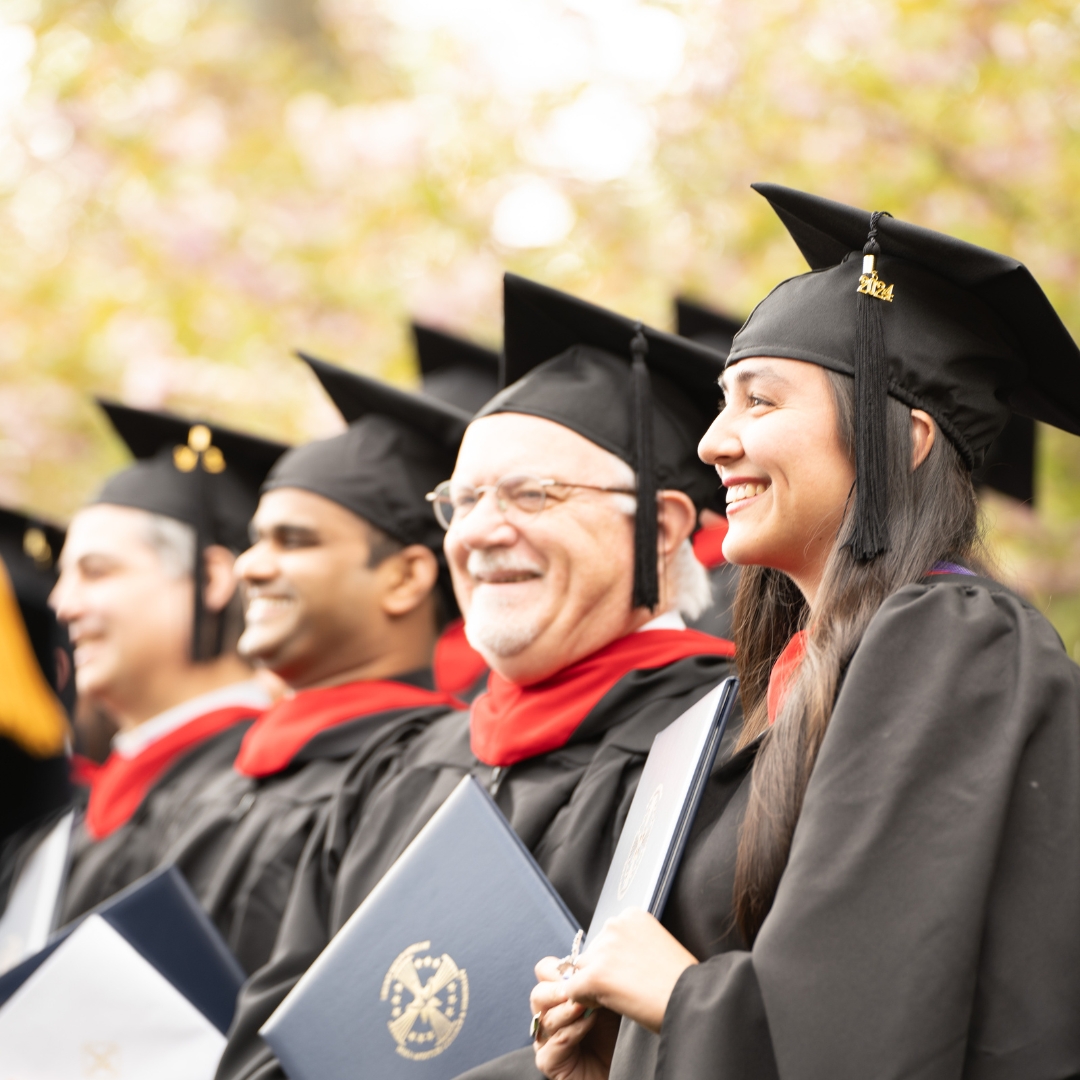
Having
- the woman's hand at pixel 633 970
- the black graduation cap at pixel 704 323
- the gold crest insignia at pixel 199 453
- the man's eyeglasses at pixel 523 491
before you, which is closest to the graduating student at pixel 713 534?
the black graduation cap at pixel 704 323

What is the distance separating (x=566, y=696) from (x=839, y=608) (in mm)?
1163

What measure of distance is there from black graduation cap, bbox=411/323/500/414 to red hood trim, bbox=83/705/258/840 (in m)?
1.50

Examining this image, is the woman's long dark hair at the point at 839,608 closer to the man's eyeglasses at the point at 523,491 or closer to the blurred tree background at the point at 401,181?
the man's eyeglasses at the point at 523,491

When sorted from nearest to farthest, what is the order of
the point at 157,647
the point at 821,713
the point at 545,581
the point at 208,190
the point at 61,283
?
the point at 821,713, the point at 545,581, the point at 157,647, the point at 208,190, the point at 61,283

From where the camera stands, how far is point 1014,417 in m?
3.57

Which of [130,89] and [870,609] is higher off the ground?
[130,89]

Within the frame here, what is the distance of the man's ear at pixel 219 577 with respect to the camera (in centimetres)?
528

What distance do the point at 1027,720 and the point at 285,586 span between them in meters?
2.83

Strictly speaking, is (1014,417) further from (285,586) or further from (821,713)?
(285,586)

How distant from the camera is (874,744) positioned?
1945 mm

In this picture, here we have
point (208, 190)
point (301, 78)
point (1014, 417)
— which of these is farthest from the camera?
point (301, 78)

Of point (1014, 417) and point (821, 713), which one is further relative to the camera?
point (1014, 417)

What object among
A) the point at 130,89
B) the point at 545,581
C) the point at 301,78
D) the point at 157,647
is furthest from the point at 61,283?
the point at 545,581

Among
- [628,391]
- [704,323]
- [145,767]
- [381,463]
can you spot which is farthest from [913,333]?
[145,767]
